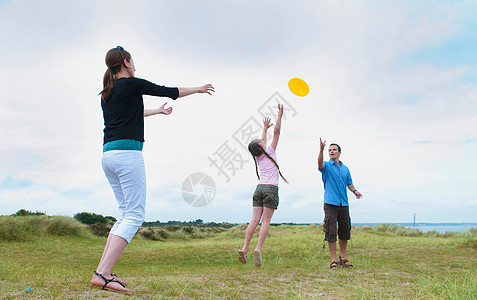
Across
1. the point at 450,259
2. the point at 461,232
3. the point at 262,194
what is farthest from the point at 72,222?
the point at 461,232

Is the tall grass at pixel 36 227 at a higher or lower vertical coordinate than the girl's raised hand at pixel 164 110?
lower

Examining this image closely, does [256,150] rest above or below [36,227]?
above

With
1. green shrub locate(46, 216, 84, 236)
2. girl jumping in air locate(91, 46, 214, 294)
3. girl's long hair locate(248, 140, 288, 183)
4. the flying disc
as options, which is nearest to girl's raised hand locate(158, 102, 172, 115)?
girl jumping in air locate(91, 46, 214, 294)

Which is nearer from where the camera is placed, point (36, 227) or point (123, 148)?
point (123, 148)

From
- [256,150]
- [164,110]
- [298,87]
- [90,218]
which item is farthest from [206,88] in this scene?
[90,218]

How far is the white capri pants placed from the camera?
3547 millimetres

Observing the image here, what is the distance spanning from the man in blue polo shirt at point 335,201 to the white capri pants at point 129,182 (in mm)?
3740

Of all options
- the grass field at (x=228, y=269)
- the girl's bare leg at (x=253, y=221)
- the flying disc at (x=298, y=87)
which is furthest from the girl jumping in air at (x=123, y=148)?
the flying disc at (x=298, y=87)

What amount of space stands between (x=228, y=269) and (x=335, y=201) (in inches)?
90.9

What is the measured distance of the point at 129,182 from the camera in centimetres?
356

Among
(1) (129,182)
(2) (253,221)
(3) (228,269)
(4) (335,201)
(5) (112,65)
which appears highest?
(5) (112,65)

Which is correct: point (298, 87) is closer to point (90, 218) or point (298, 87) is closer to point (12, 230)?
point (12, 230)

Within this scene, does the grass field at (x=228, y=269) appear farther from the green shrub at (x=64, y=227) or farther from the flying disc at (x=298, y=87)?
the flying disc at (x=298, y=87)

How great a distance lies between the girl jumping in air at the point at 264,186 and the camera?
597 cm
